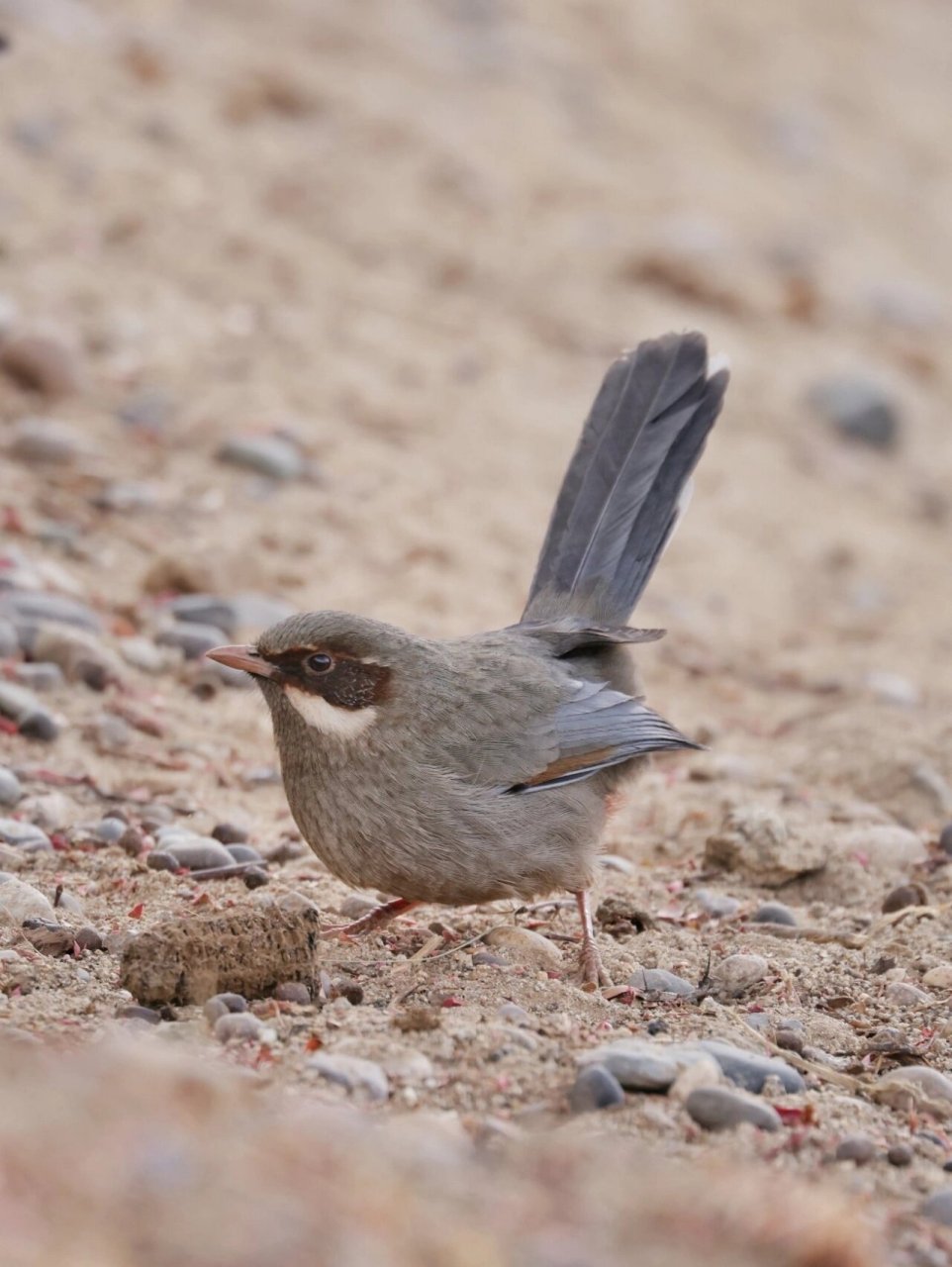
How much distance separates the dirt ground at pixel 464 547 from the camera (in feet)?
11.2

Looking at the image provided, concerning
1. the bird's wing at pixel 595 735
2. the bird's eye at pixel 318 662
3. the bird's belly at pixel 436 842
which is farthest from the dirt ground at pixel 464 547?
the bird's eye at pixel 318 662

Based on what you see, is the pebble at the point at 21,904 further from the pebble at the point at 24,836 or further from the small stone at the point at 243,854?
the small stone at the point at 243,854

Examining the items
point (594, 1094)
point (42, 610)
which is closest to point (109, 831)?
point (42, 610)

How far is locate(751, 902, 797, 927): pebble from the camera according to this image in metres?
6.15

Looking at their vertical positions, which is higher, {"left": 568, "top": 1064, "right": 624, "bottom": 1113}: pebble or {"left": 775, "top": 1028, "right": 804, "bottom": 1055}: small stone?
{"left": 775, "top": 1028, "right": 804, "bottom": 1055}: small stone

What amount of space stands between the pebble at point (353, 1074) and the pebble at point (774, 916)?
2226mm

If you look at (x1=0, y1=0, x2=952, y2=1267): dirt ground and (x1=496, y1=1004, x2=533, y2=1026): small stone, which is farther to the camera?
(x1=496, y1=1004, x2=533, y2=1026): small stone

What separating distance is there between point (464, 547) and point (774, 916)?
4.12m

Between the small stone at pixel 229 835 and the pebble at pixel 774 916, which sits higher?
the pebble at pixel 774 916

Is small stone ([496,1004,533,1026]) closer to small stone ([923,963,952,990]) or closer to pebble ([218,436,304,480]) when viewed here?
small stone ([923,963,952,990])

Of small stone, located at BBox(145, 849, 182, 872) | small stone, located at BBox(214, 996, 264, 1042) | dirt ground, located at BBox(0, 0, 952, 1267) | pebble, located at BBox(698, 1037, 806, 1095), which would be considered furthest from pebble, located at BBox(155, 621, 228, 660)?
pebble, located at BBox(698, 1037, 806, 1095)

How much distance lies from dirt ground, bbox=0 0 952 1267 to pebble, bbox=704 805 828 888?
39 mm

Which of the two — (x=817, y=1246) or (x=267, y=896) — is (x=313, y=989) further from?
(x=817, y=1246)

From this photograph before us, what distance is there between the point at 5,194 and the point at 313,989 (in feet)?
25.4
